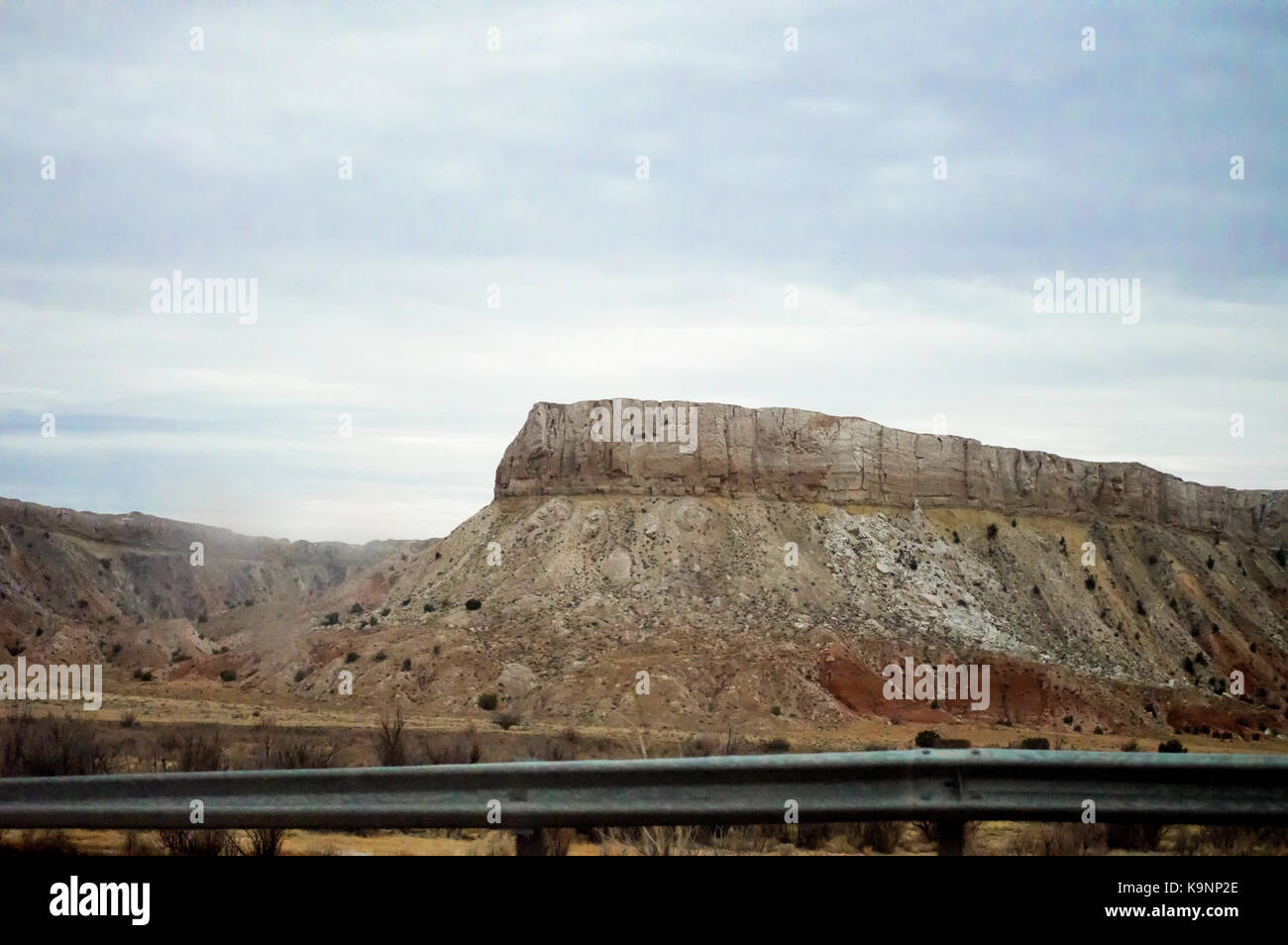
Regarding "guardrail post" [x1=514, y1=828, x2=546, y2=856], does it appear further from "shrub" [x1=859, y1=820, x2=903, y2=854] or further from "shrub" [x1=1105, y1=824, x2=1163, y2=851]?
"shrub" [x1=1105, y1=824, x2=1163, y2=851]

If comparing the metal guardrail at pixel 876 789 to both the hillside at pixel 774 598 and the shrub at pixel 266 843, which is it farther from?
→ the hillside at pixel 774 598

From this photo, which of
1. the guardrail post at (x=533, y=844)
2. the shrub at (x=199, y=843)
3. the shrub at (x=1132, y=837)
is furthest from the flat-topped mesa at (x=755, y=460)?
the guardrail post at (x=533, y=844)

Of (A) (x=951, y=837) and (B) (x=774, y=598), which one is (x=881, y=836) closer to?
(A) (x=951, y=837)

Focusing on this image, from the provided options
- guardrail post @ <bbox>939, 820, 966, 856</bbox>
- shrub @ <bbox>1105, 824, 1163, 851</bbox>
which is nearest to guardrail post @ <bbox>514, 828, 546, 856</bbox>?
guardrail post @ <bbox>939, 820, 966, 856</bbox>

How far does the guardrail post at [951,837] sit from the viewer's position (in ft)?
25.6

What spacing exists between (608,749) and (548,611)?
28.1 metres

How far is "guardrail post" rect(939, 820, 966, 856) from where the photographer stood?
781 cm

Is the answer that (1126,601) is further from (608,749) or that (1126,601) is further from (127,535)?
(127,535)

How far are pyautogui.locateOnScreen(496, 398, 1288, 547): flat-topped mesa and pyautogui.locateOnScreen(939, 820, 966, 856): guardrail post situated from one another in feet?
174

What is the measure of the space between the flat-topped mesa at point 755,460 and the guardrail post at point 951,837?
174ft

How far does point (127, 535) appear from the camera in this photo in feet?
317

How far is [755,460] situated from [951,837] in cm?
5546

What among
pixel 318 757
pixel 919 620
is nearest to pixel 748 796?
pixel 318 757
